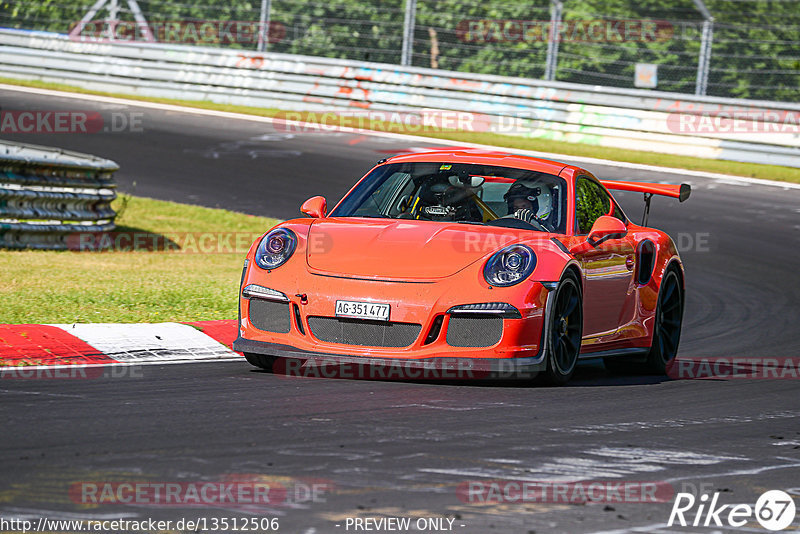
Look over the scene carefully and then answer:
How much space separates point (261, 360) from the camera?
7.41m

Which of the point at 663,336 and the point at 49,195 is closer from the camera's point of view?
the point at 663,336

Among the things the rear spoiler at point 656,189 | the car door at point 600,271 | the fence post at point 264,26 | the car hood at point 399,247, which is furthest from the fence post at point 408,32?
the car hood at point 399,247

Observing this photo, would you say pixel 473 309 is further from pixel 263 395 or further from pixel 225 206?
pixel 225 206

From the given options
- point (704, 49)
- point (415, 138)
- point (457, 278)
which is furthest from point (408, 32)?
point (457, 278)

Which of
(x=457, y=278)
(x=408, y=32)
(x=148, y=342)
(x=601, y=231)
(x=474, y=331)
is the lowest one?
(x=148, y=342)

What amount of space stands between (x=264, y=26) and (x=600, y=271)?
53.9 feet

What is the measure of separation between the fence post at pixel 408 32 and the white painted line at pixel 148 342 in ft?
47.4

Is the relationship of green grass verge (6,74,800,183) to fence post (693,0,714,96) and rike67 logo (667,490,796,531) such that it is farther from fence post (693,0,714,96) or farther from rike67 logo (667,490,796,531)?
rike67 logo (667,490,796,531)

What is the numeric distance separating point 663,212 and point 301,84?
8.76 metres

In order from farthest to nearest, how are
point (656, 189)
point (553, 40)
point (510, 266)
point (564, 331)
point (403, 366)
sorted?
point (553, 40) → point (656, 189) → point (564, 331) → point (510, 266) → point (403, 366)

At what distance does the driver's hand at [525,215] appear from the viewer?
7.97 metres

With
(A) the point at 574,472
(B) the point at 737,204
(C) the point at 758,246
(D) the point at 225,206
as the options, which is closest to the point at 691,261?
(C) the point at 758,246

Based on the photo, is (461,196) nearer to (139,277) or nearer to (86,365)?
(86,365)

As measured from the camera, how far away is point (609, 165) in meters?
19.7
